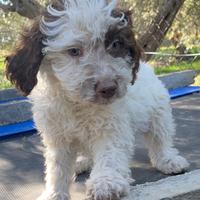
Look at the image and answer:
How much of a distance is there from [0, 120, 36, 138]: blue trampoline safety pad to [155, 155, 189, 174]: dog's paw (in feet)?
7.47

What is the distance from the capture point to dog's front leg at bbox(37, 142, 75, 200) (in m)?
3.26

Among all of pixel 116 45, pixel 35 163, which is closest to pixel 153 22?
pixel 35 163

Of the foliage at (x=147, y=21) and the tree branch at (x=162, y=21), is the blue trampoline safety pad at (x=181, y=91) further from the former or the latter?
the foliage at (x=147, y=21)

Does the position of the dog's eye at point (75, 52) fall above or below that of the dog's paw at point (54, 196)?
above

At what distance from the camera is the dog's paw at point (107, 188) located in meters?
2.75

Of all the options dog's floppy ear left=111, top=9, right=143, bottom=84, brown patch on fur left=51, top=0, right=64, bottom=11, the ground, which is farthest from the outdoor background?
brown patch on fur left=51, top=0, right=64, bottom=11

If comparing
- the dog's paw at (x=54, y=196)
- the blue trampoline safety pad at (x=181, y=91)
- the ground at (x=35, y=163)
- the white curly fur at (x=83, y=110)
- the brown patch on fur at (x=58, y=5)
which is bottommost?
the blue trampoline safety pad at (x=181, y=91)

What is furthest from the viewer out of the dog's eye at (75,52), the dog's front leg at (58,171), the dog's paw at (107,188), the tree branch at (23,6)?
the tree branch at (23,6)

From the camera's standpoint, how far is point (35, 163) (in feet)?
14.4

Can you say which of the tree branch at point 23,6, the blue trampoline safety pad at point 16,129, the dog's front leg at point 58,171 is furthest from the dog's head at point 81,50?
the tree branch at point 23,6

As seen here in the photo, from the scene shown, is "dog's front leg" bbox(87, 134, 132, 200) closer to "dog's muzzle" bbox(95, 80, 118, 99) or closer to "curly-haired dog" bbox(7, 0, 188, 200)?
"curly-haired dog" bbox(7, 0, 188, 200)

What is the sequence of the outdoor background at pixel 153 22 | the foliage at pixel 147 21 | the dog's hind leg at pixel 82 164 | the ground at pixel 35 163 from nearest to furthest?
the ground at pixel 35 163 < the dog's hind leg at pixel 82 164 < the outdoor background at pixel 153 22 < the foliage at pixel 147 21

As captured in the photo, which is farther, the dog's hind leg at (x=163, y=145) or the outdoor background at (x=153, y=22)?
the outdoor background at (x=153, y=22)

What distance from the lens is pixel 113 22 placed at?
3.02 metres
